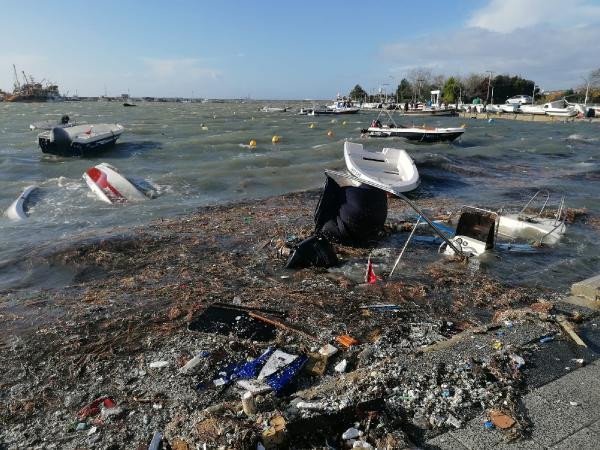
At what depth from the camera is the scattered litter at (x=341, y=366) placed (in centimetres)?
454

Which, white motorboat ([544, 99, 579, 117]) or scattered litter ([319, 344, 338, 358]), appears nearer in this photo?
scattered litter ([319, 344, 338, 358])

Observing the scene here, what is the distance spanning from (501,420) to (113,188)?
46.8 feet

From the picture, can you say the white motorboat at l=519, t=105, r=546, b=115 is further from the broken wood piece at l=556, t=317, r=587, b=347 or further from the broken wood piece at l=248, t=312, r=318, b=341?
the broken wood piece at l=248, t=312, r=318, b=341

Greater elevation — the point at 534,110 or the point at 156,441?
the point at 534,110

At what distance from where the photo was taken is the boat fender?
23.4 meters

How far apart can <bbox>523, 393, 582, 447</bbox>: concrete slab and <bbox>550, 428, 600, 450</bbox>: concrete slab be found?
0.10 feet

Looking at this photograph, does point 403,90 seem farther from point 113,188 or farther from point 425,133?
point 113,188

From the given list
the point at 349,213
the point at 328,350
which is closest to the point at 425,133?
the point at 349,213

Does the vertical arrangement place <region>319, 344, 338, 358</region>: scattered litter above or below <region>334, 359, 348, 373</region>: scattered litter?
above

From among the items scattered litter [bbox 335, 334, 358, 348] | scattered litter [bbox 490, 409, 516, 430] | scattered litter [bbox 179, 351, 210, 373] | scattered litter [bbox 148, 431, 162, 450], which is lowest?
scattered litter [bbox 179, 351, 210, 373]

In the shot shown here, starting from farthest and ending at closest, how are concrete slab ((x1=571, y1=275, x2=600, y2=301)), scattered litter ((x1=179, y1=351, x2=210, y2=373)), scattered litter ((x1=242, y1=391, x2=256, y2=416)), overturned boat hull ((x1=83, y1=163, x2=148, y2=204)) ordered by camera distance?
overturned boat hull ((x1=83, y1=163, x2=148, y2=204)), concrete slab ((x1=571, y1=275, x2=600, y2=301)), scattered litter ((x1=179, y1=351, x2=210, y2=373)), scattered litter ((x1=242, y1=391, x2=256, y2=416))

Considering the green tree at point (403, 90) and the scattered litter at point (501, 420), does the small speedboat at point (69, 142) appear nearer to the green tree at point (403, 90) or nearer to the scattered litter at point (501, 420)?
the scattered litter at point (501, 420)

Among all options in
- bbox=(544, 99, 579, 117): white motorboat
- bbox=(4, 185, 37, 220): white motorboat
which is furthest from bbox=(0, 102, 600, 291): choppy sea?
bbox=(544, 99, 579, 117): white motorboat

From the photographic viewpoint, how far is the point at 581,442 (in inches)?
123
